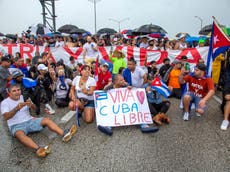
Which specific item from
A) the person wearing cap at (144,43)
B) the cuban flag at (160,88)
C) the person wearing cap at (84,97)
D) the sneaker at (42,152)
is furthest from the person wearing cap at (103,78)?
the person wearing cap at (144,43)

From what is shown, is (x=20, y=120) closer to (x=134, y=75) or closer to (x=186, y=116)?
(x=134, y=75)

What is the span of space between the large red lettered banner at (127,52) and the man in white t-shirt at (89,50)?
42cm

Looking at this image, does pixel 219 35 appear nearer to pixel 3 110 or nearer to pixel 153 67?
pixel 153 67

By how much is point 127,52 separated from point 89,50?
1.80 meters

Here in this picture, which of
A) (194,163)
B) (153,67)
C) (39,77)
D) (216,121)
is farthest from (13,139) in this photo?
(153,67)

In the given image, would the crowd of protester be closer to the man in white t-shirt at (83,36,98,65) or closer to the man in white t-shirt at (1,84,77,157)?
the man in white t-shirt at (1,84,77,157)

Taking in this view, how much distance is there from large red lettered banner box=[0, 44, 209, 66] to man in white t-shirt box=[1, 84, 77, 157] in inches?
258

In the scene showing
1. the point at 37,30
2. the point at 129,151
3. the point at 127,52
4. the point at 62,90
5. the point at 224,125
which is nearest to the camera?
the point at 129,151

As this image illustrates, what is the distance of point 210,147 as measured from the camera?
3973mm

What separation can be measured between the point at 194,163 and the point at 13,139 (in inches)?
131

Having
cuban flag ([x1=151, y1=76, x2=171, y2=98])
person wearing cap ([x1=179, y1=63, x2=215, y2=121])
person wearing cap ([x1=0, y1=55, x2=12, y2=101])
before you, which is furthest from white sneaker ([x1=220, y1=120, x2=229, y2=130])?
person wearing cap ([x1=0, y1=55, x2=12, y2=101])

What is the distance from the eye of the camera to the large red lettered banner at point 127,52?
32.1 ft

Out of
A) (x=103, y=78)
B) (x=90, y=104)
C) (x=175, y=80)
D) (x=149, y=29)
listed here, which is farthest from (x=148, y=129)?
→ (x=149, y=29)

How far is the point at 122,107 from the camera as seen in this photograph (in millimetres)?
5164
